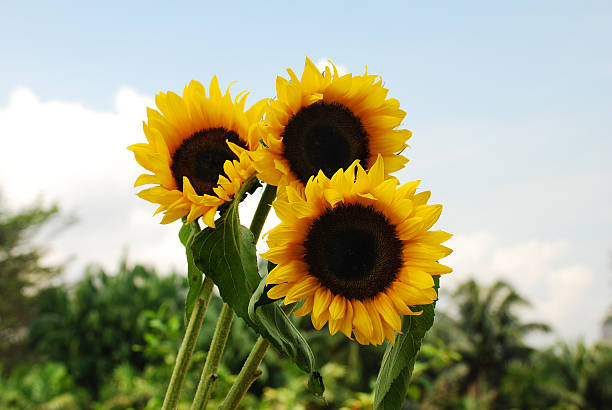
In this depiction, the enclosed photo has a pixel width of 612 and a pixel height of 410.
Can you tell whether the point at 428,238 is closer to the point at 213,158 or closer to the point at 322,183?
the point at 322,183

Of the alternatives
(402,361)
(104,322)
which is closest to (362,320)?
(402,361)

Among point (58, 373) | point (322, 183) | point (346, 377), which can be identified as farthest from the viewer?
point (346, 377)

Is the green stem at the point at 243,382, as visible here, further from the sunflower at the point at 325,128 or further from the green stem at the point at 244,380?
the sunflower at the point at 325,128

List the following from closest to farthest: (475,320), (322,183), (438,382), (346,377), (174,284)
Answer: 1. (322,183)
2. (174,284)
3. (346,377)
4. (438,382)
5. (475,320)

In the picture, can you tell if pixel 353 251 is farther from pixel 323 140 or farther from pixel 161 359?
pixel 161 359

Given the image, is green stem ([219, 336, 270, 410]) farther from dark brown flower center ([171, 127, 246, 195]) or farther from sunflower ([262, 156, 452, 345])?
dark brown flower center ([171, 127, 246, 195])

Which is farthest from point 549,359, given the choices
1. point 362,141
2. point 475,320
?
point 362,141
